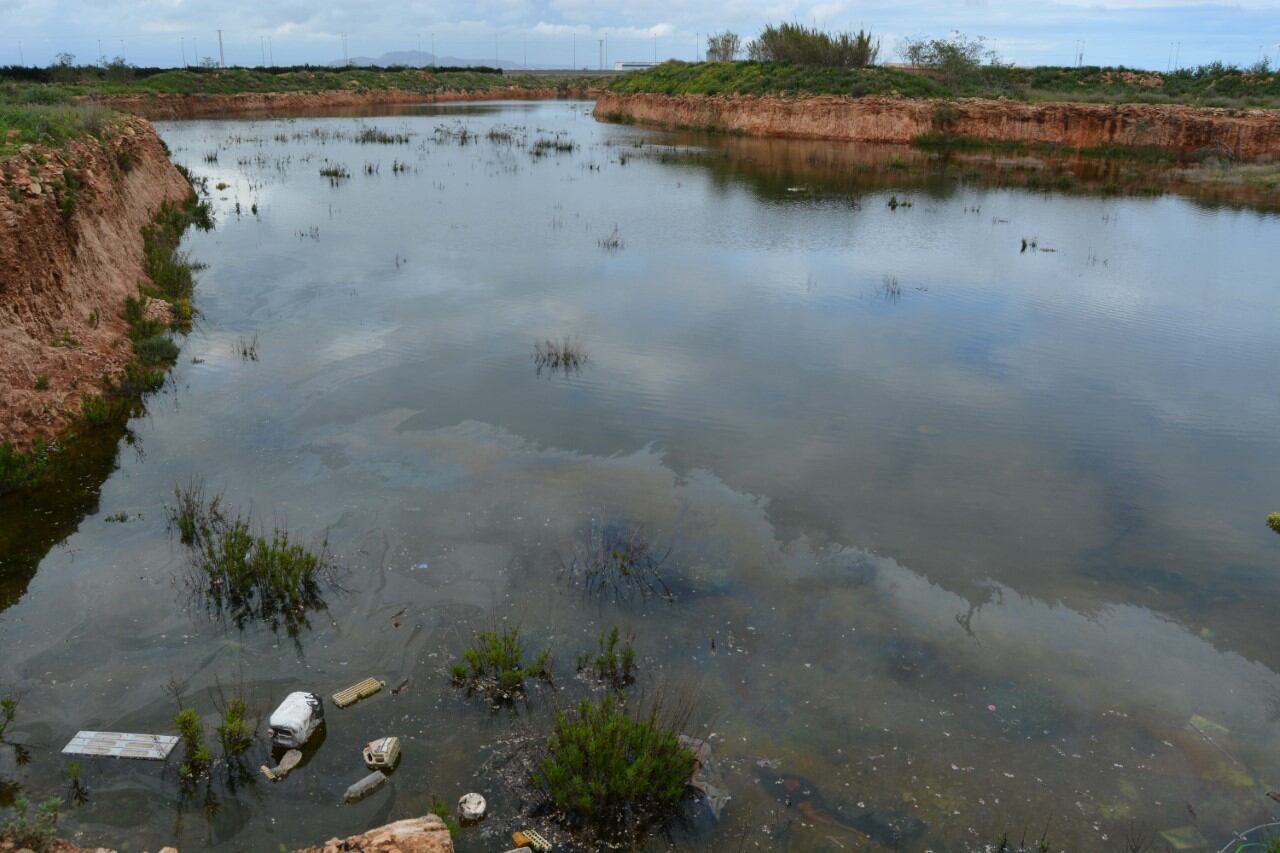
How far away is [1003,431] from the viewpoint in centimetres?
1148

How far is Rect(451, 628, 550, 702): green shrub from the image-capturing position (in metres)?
6.47

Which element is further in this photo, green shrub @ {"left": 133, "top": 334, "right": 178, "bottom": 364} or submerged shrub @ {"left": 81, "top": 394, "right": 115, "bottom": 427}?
green shrub @ {"left": 133, "top": 334, "right": 178, "bottom": 364}

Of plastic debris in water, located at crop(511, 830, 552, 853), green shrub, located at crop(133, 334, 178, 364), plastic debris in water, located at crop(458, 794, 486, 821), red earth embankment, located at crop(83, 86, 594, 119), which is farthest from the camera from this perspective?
red earth embankment, located at crop(83, 86, 594, 119)

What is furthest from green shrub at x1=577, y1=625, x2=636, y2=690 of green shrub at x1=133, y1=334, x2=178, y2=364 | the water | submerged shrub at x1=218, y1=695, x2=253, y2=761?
green shrub at x1=133, y1=334, x2=178, y2=364

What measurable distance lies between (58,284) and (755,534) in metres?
10.9

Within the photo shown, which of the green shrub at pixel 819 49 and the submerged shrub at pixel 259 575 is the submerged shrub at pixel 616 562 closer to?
the submerged shrub at pixel 259 575

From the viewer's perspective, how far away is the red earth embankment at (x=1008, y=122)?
135 feet

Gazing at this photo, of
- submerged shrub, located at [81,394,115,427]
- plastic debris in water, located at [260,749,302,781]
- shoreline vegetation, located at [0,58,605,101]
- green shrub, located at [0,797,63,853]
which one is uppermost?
shoreline vegetation, located at [0,58,605,101]

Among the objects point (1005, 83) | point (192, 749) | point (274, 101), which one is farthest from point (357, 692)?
point (274, 101)

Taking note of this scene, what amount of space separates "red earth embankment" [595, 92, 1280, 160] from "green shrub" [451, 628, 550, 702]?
46722mm

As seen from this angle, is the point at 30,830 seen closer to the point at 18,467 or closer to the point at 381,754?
the point at 381,754

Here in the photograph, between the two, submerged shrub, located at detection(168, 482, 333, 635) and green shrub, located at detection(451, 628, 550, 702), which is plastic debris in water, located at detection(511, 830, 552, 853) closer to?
green shrub, located at detection(451, 628, 550, 702)

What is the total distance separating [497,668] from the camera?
6609 millimetres

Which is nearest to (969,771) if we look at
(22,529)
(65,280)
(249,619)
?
(249,619)
